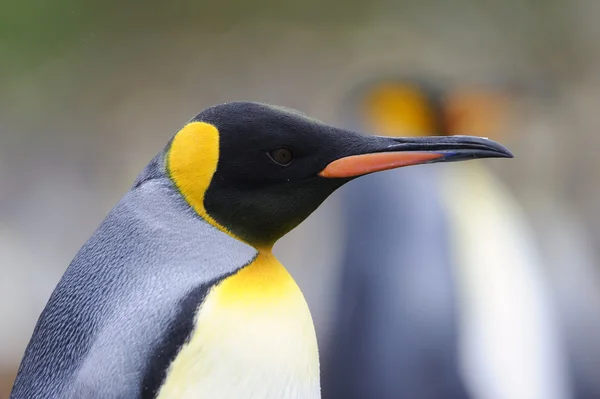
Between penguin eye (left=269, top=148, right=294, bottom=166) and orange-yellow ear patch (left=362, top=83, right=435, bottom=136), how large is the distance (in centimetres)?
137

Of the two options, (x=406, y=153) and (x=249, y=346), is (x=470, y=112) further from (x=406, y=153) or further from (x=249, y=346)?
(x=249, y=346)

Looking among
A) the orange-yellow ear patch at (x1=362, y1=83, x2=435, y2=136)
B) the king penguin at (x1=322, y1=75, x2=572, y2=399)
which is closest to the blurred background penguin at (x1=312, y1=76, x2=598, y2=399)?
the king penguin at (x1=322, y1=75, x2=572, y2=399)

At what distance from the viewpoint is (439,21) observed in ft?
9.39

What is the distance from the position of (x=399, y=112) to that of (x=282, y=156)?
4.66 feet

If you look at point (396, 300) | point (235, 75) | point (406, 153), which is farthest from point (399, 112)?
point (406, 153)

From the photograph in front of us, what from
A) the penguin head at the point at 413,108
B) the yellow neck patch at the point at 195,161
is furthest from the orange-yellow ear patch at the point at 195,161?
the penguin head at the point at 413,108

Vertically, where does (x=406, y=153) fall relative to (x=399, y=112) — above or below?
below

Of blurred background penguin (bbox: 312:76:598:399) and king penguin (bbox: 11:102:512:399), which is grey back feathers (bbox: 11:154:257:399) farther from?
blurred background penguin (bbox: 312:76:598:399)

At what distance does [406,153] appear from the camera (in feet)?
1.91

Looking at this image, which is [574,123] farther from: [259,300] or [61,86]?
[259,300]

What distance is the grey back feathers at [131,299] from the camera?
19.9 inches

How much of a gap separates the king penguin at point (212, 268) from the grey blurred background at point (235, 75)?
6.52 feet

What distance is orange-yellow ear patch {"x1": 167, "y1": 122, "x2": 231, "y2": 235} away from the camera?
569 millimetres

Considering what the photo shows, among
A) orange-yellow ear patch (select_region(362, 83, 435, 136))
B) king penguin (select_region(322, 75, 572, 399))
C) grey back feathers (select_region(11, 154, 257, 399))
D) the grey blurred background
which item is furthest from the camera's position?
the grey blurred background
